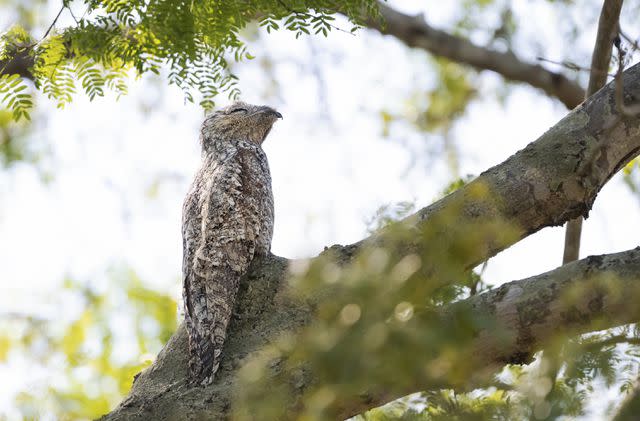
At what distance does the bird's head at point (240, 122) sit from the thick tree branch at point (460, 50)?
144 centimetres

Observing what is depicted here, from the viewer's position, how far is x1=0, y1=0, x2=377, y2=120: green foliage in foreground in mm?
3809

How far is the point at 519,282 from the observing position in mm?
3418

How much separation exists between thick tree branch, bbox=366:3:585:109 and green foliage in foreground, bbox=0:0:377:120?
2897mm

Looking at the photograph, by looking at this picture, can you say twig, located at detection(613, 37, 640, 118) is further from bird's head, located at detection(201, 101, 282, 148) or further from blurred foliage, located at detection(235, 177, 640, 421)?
bird's head, located at detection(201, 101, 282, 148)

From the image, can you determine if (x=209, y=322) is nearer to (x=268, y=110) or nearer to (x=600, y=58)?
(x=268, y=110)

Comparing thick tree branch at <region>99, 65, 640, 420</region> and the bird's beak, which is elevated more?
the bird's beak

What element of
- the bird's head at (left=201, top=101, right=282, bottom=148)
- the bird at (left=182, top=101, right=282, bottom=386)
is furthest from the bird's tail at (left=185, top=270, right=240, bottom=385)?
the bird's head at (left=201, top=101, right=282, bottom=148)

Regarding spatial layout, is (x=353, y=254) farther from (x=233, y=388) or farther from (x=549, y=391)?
(x=549, y=391)

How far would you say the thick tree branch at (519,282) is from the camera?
3.26 metres

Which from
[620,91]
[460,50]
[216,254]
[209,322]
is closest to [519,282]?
[620,91]

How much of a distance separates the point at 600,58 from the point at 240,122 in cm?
Result: 242

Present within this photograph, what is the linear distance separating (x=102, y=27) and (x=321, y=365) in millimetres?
2846

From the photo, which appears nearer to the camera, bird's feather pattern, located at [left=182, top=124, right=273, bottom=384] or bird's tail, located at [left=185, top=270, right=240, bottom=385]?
bird's tail, located at [left=185, top=270, right=240, bottom=385]

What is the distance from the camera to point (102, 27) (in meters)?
4.17
